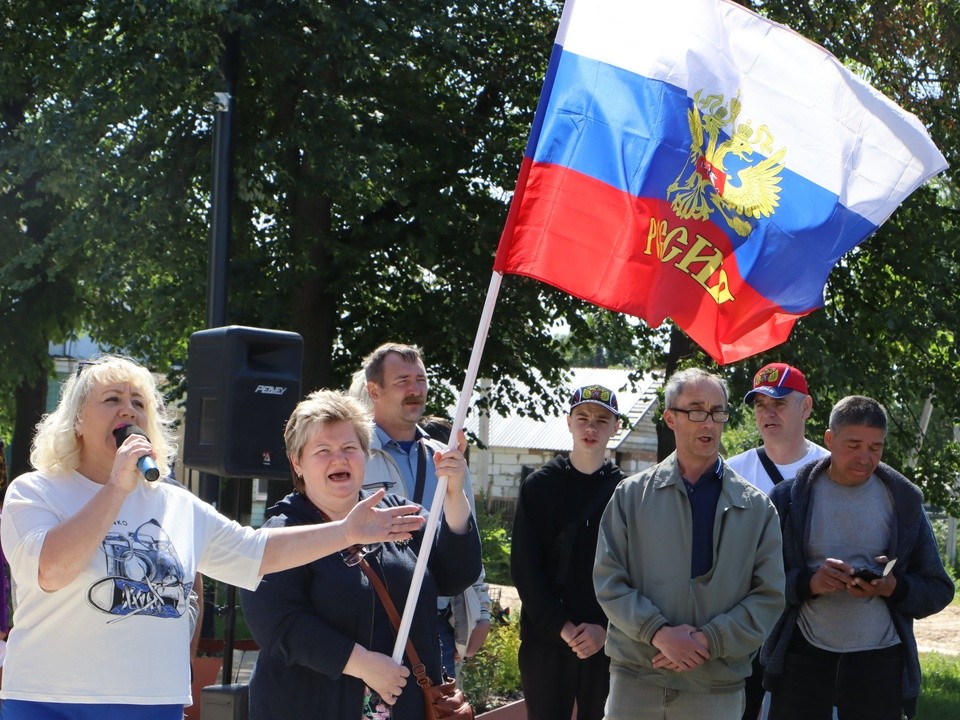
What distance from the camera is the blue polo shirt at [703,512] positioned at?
500cm

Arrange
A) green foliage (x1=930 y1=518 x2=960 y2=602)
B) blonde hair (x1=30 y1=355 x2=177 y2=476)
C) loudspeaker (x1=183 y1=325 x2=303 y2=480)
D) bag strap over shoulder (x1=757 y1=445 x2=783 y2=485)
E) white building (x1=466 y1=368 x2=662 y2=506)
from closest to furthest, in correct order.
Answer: blonde hair (x1=30 y1=355 x2=177 y2=476)
bag strap over shoulder (x1=757 y1=445 x2=783 y2=485)
loudspeaker (x1=183 y1=325 x2=303 y2=480)
green foliage (x1=930 y1=518 x2=960 y2=602)
white building (x1=466 y1=368 x2=662 y2=506)

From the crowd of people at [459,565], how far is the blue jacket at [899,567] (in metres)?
0.01

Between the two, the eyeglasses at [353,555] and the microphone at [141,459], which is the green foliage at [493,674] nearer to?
the eyeglasses at [353,555]

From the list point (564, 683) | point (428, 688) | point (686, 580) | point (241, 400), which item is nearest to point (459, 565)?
point (428, 688)

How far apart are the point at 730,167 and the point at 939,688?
9.21m

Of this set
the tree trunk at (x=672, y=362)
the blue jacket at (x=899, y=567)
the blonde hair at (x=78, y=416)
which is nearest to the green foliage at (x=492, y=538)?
the tree trunk at (x=672, y=362)

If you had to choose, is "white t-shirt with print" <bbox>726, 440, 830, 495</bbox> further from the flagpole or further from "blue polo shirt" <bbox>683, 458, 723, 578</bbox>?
the flagpole

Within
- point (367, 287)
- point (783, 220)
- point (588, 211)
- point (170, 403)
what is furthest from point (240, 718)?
point (170, 403)

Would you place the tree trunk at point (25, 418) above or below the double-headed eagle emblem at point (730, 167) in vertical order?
below

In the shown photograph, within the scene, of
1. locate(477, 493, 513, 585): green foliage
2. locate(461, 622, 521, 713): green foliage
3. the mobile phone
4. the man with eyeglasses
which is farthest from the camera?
locate(477, 493, 513, 585): green foliage

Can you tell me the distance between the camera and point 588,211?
462 centimetres

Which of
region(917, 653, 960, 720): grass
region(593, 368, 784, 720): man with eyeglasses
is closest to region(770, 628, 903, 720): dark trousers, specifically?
region(593, 368, 784, 720): man with eyeglasses

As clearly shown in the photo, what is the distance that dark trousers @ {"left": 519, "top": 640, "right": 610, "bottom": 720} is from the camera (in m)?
6.13

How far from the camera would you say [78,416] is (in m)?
3.85
